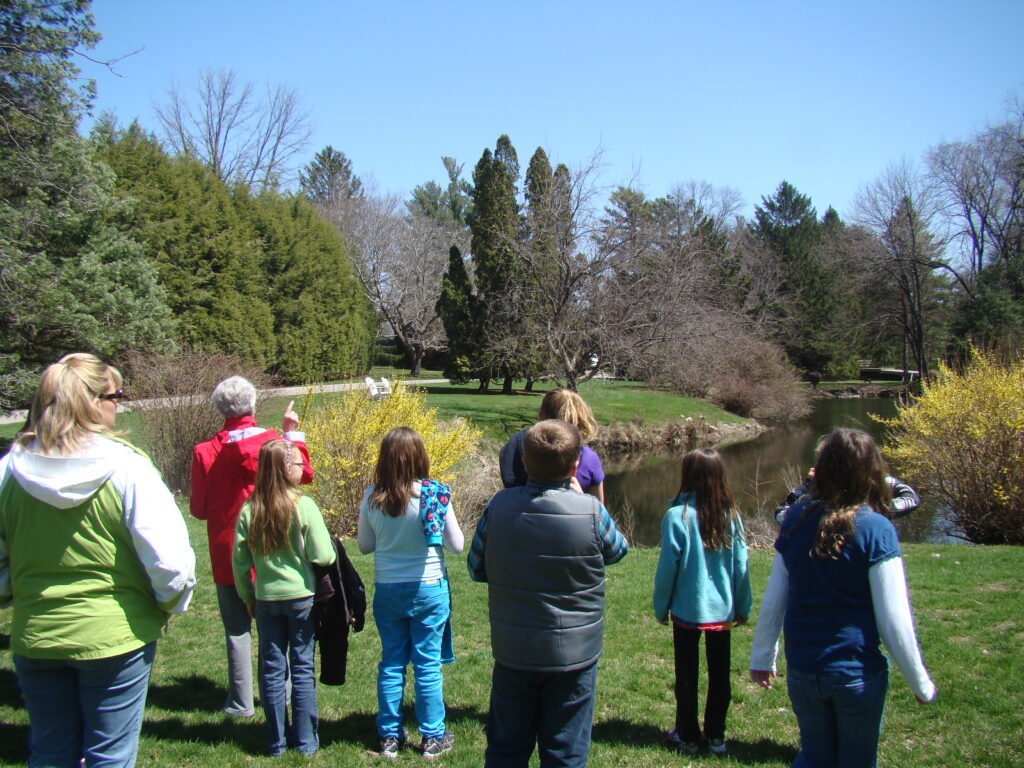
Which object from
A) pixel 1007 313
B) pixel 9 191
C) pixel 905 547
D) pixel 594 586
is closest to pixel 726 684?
pixel 594 586

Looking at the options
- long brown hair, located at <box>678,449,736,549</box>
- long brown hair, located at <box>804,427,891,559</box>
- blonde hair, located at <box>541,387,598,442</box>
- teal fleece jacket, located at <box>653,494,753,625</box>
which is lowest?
teal fleece jacket, located at <box>653,494,753,625</box>

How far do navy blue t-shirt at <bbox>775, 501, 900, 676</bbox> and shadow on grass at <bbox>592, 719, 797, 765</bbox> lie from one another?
136 cm

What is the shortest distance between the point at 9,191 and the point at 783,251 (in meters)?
51.3

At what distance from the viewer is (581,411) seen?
148 inches

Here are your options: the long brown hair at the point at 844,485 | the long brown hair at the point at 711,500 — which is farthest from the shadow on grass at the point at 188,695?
the long brown hair at the point at 844,485

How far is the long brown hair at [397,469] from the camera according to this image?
11.7ft

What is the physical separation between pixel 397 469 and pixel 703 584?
1595 mm

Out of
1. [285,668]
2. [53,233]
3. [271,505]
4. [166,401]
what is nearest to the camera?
[271,505]

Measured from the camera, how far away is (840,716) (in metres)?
2.50

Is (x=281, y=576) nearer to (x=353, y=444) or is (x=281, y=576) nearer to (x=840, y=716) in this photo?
(x=840, y=716)

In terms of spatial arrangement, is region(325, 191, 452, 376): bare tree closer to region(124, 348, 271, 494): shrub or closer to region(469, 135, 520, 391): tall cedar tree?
region(469, 135, 520, 391): tall cedar tree

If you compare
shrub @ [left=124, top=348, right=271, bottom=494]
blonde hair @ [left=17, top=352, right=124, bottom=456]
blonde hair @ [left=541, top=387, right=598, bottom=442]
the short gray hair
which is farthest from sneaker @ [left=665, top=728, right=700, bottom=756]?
shrub @ [left=124, top=348, right=271, bottom=494]

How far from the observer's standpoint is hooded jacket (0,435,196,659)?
7.64ft

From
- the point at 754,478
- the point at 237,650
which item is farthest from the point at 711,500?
the point at 754,478
